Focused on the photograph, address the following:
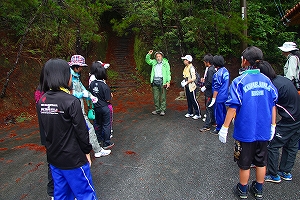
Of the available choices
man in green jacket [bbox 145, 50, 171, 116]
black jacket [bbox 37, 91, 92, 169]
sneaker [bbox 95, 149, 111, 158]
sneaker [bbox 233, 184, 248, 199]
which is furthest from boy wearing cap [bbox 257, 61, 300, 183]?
man in green jacket [bbox 145, 50, 171, 116]

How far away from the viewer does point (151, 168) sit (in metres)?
3.85

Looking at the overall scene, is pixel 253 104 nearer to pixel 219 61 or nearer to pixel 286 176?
pixel 286 176

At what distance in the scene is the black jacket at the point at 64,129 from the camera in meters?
2.12

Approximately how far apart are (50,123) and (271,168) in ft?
9.94

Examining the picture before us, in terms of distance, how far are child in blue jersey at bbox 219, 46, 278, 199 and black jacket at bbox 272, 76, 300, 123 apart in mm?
413

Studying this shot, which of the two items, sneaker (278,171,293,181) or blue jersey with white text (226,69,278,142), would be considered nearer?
blue jersey with white text (226,69,278,142)

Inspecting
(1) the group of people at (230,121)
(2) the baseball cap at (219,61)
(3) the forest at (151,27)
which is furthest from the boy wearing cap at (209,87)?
(3) the forest at (151,27)

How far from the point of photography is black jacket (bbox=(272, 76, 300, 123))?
3.13 meters

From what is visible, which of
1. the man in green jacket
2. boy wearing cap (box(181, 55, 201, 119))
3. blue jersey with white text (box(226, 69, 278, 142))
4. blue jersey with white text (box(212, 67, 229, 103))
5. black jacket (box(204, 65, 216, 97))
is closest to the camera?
blue jersey with white text (box(226, 69, 278, 142))

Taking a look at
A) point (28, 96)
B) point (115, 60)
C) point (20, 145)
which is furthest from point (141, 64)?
point (20, 145)

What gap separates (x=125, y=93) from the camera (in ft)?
34.9

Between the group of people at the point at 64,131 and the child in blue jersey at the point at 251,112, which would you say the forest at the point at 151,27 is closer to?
the group of people at the point at 64,131

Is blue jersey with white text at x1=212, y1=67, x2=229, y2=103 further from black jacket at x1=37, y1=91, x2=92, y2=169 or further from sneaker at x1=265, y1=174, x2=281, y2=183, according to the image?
black jacket at x1=37, y1=91, x2=92, y2=169

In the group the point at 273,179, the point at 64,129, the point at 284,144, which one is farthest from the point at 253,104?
the point at 64,129
